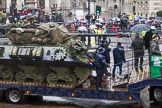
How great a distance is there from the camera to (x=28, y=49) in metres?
15.8

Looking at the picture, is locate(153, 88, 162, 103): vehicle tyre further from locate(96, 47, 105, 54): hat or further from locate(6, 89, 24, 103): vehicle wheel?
locate(6, 89, 24, 103): vehicle wheel

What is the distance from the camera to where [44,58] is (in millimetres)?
15617

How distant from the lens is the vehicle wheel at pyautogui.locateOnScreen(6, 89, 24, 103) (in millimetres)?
16062

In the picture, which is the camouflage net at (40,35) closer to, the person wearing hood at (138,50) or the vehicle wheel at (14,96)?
the vehicle wheel at (14,96)

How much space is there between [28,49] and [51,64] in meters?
0.87

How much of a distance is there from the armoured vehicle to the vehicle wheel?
31 cm

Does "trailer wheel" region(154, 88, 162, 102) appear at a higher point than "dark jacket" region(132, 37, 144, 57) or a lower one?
lower

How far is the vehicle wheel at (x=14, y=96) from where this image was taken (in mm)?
16062

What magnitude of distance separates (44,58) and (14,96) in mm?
1620

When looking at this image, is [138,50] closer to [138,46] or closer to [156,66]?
[138,46]

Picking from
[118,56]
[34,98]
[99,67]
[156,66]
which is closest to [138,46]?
[118,56]

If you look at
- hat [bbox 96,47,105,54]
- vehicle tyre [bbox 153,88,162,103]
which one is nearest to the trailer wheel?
vehicle tyre [bbox 153,88,162,103]

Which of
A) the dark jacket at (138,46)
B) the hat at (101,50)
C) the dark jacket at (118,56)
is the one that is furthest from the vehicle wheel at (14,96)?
the dark jacket at (138,46)

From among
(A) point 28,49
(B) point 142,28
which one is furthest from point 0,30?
(A) point 28,49
